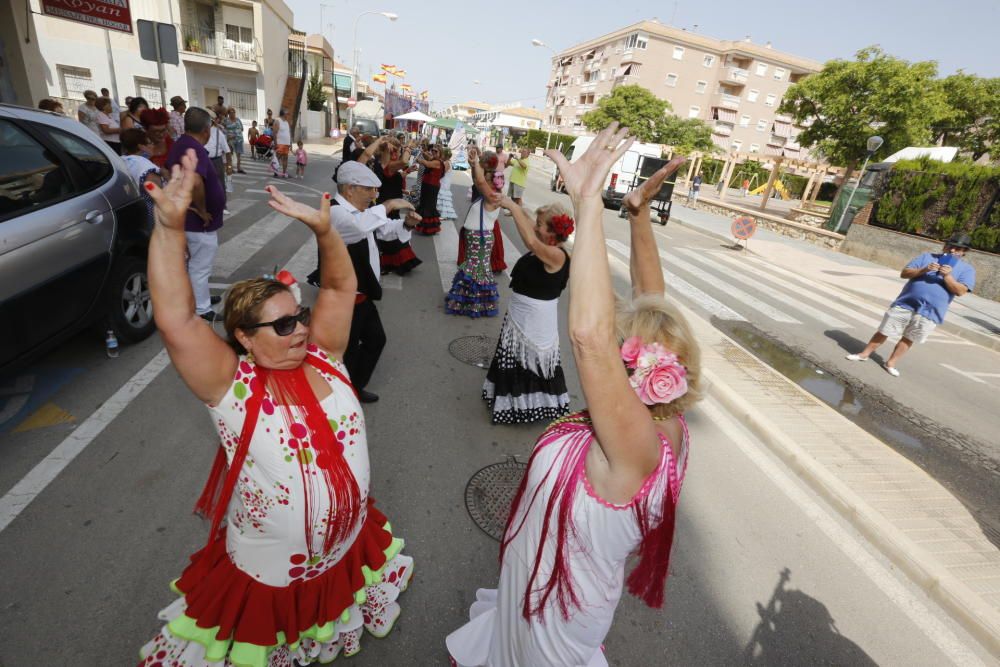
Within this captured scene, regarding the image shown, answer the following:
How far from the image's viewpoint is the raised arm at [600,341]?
4.09ft

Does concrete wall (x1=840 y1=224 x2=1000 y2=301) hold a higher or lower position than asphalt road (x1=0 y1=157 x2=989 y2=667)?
higher

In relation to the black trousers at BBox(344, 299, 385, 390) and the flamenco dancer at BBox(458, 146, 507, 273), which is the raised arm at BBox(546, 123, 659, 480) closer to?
the black trousers at BBox(344, 299, 385, 390)

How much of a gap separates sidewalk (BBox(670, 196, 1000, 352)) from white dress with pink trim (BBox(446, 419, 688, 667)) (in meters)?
11.8

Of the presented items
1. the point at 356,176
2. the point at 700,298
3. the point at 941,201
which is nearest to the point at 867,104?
the point at 941,201

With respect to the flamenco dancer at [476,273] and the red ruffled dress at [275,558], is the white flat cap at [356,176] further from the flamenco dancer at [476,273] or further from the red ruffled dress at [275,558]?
the flamenco dancer at [476,273]

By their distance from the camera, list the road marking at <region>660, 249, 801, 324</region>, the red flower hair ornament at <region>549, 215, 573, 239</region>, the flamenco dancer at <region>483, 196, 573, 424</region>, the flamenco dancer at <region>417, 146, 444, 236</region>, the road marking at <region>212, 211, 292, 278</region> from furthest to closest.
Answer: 1. the flamenco dancer at <region>417, 146, 444, 236</region>
2. the road marking at <region>660, 249, 801, 324</region>
3. the road marking at <region>212, 211, 292, 278</region>
4. the flamenco dancer at <region>483, 196, 573, 424</region>
5. the red flower hair ornament at <region>549, 215, 573, 239</region>

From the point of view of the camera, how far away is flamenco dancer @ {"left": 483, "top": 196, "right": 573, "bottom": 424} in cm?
388

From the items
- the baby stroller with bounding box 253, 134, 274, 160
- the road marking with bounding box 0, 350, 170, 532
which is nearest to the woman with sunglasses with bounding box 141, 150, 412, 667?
the road marking with bounding box 0, 350, 170, 532

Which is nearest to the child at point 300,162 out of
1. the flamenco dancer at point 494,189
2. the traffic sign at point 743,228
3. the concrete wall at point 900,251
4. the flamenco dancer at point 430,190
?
the flamenco dancer at point 430,190

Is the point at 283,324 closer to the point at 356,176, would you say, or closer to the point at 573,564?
the point at 573,564

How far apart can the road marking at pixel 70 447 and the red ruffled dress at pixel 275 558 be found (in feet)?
4.99

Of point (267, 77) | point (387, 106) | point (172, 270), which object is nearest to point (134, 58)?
point (267, 77)

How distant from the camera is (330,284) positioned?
2.02m

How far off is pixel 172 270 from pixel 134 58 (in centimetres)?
3199
